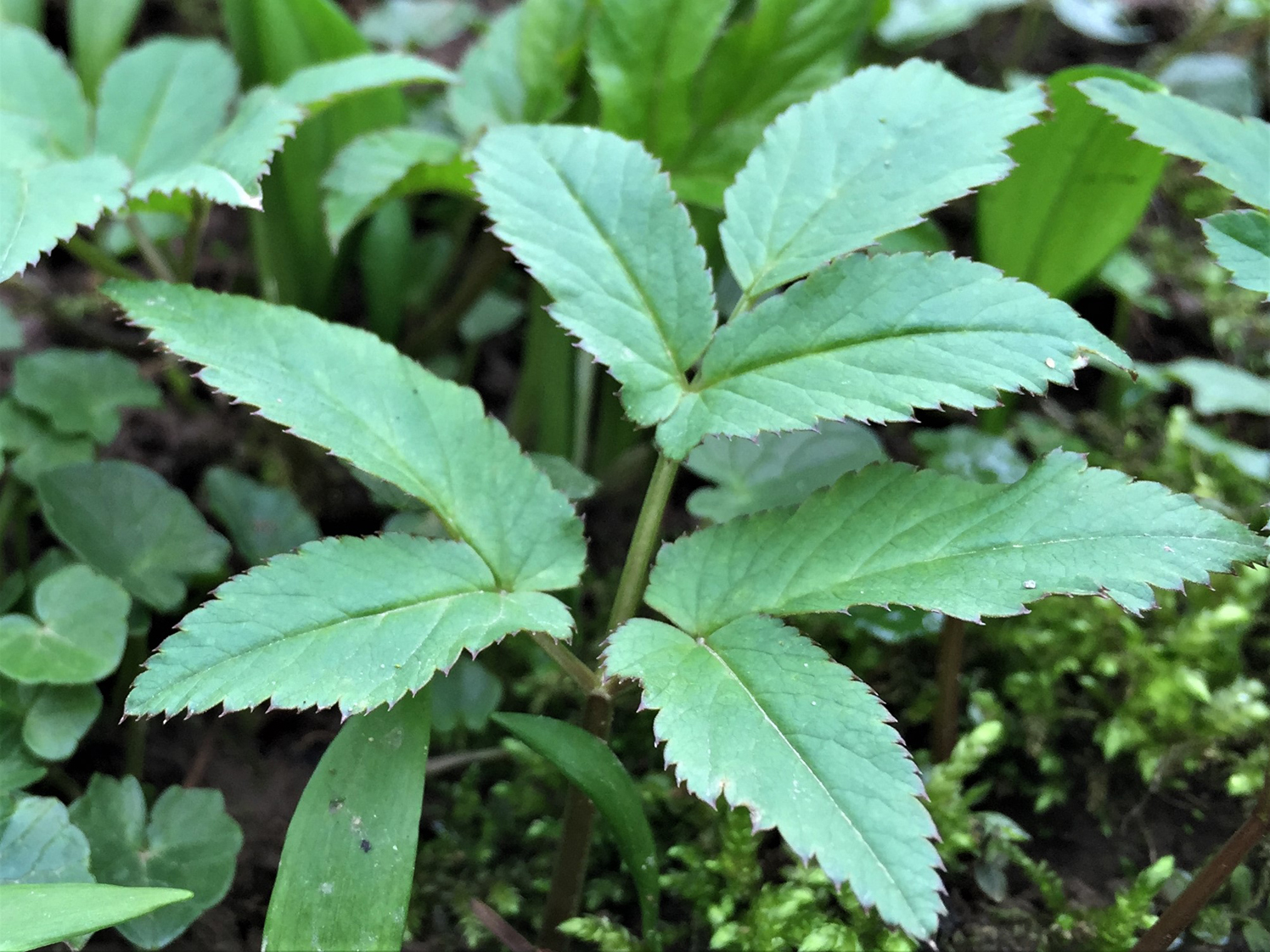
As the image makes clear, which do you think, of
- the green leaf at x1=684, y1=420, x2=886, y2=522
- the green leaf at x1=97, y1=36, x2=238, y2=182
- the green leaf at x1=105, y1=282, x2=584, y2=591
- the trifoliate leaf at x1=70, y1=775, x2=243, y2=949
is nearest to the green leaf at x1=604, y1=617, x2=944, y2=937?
the green leaf at x1=105, y1=282, x2=584, y2=591

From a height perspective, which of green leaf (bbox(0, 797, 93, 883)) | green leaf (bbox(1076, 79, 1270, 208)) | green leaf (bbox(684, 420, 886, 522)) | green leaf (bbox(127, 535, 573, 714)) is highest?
green leaf (bbox(1076, 79, 1270, 208))

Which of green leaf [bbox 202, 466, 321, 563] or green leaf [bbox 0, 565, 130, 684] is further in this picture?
green leaf [bbox 202, 466, 321, 563]

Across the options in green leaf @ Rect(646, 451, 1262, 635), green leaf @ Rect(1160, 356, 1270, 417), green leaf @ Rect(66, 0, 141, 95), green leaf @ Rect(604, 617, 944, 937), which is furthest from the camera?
green leaf @ Rect(66, 0, 141, 95)

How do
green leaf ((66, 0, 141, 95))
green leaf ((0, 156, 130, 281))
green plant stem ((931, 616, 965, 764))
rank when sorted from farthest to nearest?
1. green leaf ((66, 0, 141, 95))
2. green plant stem ((931, 616, 965, 764))
3. green leaf ((0, 156, 130, 281))

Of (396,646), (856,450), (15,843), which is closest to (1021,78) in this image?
(856,450)

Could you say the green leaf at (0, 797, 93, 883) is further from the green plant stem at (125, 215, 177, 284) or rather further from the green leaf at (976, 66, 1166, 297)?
the green leaf at (976, 66, 1166, 297)

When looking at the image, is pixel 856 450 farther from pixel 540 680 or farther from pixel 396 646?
pixel 396 646

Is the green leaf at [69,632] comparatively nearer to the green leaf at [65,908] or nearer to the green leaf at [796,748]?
the green leaf at [65,908]
